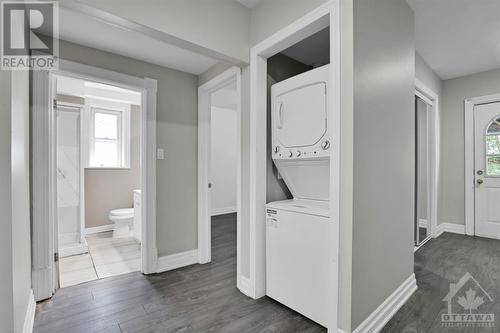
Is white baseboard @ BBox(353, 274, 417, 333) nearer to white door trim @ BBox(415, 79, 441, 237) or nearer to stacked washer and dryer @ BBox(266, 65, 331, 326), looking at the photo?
stacked washer and dryer @ BBox(266, 65, 331, 326)

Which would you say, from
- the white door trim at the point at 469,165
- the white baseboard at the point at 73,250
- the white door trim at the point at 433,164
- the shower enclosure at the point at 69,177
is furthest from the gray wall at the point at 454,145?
the shower enclosure at the point at 69,177

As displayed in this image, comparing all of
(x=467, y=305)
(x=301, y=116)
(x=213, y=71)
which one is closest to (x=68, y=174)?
(x=213, y=71)

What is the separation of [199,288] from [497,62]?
4893 mm

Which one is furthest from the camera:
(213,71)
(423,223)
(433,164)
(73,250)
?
(423,223)

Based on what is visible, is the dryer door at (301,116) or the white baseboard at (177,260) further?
the white baseboard at (177,260)

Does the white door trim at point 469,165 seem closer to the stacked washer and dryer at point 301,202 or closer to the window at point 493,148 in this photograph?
the window at point 493,148

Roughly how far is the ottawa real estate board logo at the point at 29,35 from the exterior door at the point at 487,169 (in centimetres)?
531

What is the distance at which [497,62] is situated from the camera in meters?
3.39

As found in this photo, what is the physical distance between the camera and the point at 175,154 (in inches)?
113

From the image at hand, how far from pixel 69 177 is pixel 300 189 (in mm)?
3318

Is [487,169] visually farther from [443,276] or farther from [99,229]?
[99,229]

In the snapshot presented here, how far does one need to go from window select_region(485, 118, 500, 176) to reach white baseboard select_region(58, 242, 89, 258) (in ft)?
19.9

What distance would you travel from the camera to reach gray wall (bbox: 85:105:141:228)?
4.24 meters

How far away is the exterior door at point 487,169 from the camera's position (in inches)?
144
